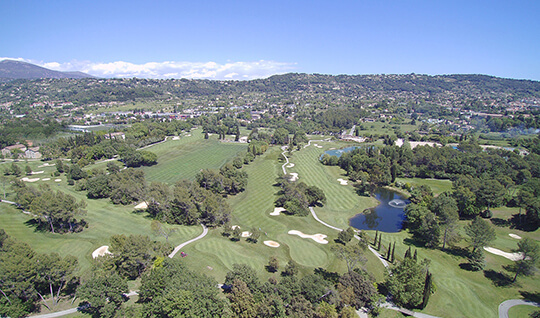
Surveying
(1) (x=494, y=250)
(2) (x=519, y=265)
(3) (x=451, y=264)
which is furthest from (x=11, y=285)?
(1) (x=494, y=250)

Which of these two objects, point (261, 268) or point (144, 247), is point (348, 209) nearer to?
point (261, 268)

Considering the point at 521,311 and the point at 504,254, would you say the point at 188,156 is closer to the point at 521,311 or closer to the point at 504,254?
the point at 504,254

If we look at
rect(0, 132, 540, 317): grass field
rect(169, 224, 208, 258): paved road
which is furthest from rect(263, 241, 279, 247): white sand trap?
rect(169, 224, 208, 258): paved road

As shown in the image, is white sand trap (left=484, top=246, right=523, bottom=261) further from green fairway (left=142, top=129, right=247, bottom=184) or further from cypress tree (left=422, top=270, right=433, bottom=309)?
green fairway (left=142, top=129, right=247, bottom=184)

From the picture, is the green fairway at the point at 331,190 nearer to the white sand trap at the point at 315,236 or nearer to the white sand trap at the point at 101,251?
the white sand trap at the point at 315,236

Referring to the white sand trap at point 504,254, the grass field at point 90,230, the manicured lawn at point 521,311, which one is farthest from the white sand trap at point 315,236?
the white sand trap at point 504,254

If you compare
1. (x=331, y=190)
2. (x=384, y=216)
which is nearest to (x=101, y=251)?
(x=331, y=190)
